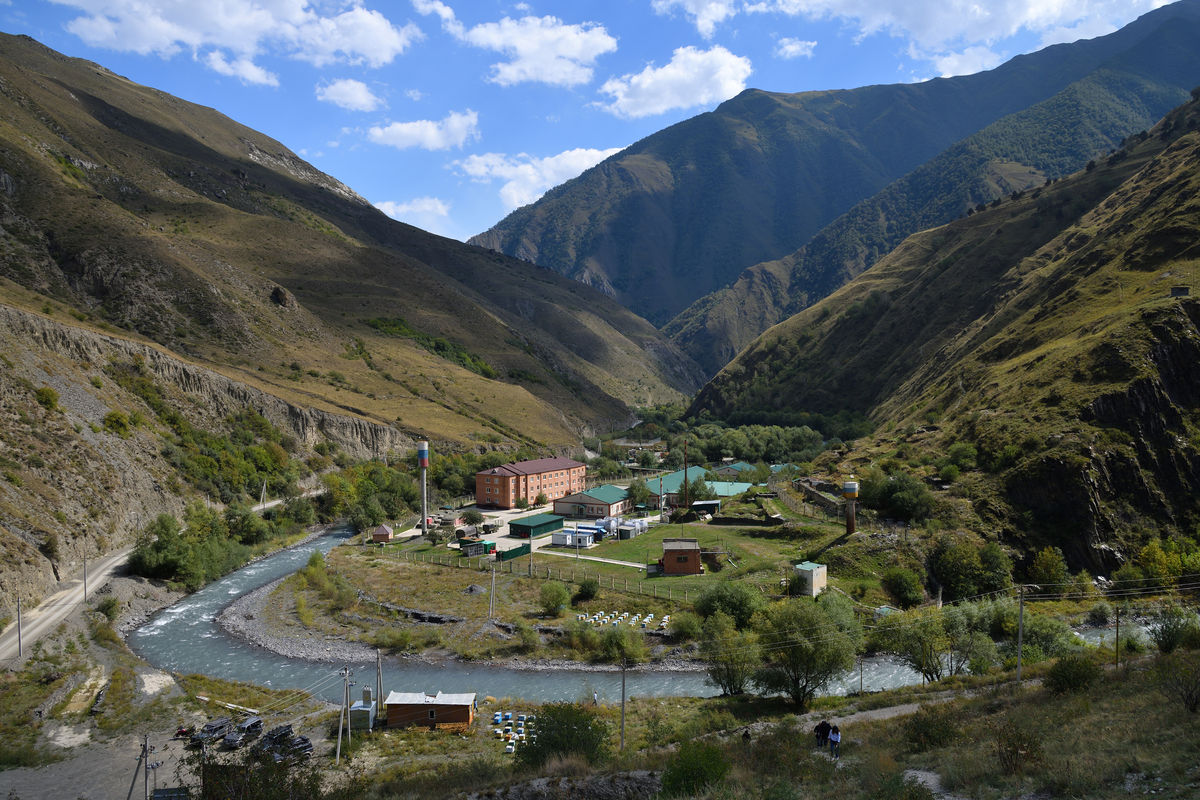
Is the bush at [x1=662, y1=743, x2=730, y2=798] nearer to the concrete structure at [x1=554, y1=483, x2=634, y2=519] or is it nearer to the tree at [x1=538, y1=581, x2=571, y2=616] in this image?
the tree at [x1=538, y1=581, x2=571, y2=616]

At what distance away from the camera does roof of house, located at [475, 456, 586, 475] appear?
251ft

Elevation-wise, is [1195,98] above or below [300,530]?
above

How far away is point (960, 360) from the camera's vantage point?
84.1m

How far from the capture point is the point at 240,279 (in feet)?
344

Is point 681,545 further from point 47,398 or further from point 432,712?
point 47,398

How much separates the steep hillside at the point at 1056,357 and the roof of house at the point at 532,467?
33.9 m

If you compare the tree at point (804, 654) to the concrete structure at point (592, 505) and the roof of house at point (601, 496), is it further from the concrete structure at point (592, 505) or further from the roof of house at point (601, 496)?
the roof of house at point (601, 496)

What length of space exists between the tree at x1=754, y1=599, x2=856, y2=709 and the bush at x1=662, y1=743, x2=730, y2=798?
14.0 m

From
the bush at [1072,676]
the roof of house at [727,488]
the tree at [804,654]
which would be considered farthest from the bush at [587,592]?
the roof of house at [727,488]

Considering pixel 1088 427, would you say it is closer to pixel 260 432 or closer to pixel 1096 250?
pixel 1096 250

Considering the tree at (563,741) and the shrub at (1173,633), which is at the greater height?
the shrub at (1173,633)

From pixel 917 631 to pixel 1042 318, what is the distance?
5486 centimetres

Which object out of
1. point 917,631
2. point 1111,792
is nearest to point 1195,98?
point 917,631

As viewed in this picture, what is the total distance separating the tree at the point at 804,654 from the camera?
29500 millimetres
